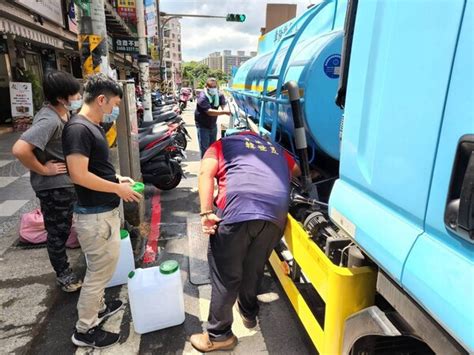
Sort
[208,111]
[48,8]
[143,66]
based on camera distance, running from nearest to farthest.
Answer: [208,111] < [143,66] < [48,8]

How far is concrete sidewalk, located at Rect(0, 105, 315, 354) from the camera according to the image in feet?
8.06

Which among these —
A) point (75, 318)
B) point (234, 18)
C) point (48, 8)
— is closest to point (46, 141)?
point (75, 318)

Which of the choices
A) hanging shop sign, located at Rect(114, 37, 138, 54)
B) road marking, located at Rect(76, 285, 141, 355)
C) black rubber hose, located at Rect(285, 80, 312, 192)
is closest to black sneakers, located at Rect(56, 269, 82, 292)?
road marking, located at Rect(76, 285, 141, 355)

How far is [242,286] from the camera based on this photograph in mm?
2555

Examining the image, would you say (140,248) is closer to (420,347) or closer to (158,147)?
(158,147)

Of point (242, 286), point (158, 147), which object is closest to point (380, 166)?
point (242, 286)

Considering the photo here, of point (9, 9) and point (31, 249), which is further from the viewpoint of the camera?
point (9, 9)

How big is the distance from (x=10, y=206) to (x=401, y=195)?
210 inches

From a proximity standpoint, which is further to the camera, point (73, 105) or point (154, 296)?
point (73, 105)

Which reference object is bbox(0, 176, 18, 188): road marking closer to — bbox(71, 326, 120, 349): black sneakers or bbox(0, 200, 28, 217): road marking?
bbox(0, 200, 28, 217): road marking

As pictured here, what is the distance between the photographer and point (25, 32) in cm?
867

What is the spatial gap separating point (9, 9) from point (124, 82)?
5656 mm

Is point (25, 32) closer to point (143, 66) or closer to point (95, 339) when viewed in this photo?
point (143, 66)

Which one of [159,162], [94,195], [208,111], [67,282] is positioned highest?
[208,111]
